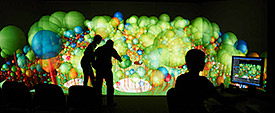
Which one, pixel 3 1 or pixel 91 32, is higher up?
pixel 3 1

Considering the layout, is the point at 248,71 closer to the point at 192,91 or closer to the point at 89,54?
the point at 192,91

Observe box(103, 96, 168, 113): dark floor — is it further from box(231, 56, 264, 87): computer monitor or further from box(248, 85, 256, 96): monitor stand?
box(248, 85, 256, 96): monitor stand

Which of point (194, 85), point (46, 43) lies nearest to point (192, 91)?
point (194, 85)

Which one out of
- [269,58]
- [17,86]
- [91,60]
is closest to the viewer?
[17,86]

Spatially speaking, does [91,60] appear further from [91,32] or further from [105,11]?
[105,11]

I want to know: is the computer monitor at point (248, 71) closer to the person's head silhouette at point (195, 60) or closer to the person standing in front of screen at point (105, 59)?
the person's head silhouette at point (195, 60)

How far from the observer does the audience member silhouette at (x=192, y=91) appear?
1364 mm

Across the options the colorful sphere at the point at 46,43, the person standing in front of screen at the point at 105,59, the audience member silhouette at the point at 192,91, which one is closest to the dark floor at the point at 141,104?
the person standing in front of screen at the point at 105,59

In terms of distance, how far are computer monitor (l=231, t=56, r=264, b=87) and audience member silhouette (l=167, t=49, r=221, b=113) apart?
72 cm

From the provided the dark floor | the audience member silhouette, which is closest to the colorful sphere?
the dark floor

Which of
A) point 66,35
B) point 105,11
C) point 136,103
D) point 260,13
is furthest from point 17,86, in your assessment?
point 260,13

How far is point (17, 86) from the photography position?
2322 millimetres

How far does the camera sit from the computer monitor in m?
1.82

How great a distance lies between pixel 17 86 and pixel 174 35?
2740mm
